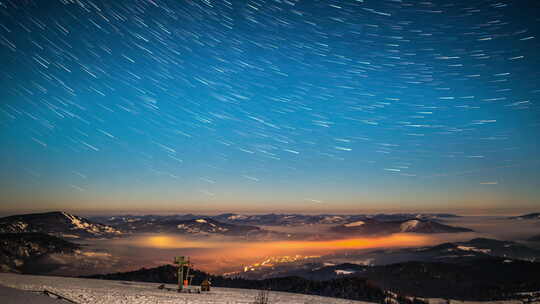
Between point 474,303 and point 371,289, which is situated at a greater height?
point 371,289

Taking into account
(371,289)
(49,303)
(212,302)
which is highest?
(49,303)

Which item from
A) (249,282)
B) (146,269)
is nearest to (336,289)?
(249,282)

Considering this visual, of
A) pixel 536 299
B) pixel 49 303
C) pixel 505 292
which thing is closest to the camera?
pixel 49 303

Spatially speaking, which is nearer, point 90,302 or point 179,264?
point 90,302

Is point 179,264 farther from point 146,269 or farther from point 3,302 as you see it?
point 146,269

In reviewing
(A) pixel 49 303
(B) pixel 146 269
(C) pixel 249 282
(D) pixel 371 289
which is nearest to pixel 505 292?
(D) pixel 371 289

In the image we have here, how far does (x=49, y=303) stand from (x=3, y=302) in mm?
2167

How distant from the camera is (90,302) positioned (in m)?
24.3

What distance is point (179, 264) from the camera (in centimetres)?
3506

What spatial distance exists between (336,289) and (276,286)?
70.6 ft

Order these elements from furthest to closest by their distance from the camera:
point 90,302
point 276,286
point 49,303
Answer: point 276,286
point 90,302
point 49,303

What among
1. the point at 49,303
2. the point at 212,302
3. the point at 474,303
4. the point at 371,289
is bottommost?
the point at 474,303

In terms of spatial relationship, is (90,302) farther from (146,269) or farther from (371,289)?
(146,269)

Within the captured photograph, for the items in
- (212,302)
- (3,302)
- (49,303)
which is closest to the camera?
(3,302)
